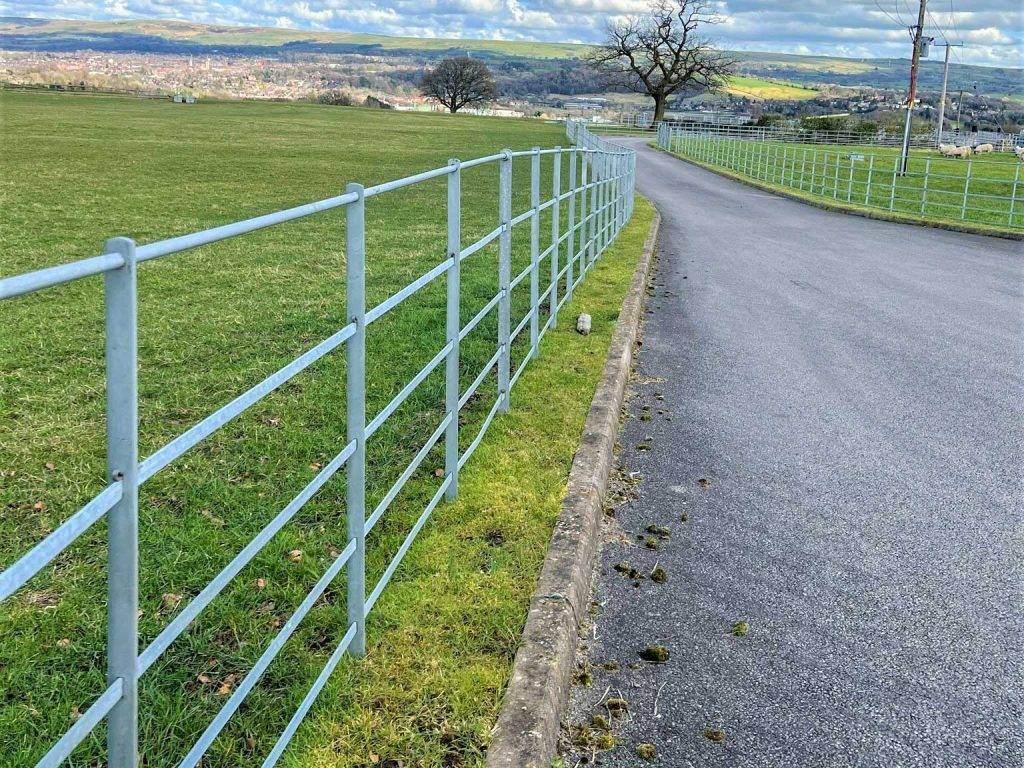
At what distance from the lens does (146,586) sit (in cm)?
420

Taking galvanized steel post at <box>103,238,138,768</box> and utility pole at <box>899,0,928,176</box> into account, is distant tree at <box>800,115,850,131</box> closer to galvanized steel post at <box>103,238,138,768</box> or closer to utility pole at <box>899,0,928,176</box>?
utility pole at <box>899,0,928,176</box>

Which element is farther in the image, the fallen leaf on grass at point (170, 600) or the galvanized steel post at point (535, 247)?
the galvanized steel post at point (535, 247)

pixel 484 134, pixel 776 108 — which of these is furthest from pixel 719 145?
pixel 776 108

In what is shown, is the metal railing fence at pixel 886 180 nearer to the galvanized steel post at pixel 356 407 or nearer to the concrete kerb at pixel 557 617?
the concrete kerb at pixel 557 617

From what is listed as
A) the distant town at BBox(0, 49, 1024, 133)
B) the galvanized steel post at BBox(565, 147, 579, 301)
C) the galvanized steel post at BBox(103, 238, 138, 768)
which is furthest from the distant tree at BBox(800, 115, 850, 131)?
the galvanized steel post at BBox(103, 238, 138, 768)

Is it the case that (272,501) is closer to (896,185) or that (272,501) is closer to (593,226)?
(593,226)

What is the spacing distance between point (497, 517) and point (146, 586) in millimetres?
1642

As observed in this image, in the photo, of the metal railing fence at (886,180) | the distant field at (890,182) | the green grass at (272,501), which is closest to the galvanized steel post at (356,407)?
the green grass at (272,501)

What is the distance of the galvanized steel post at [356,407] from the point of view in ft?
11.0

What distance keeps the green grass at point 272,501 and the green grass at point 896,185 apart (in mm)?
12931

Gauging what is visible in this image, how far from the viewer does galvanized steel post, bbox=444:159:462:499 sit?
462 cm

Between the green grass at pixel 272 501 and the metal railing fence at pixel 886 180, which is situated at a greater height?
the metal railing fence at pixel 886 180

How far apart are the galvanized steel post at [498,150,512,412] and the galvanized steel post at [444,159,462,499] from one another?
0.91 meters

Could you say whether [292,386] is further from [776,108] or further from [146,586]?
[776,108]
